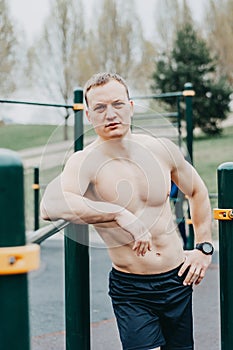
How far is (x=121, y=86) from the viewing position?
81.2 inches

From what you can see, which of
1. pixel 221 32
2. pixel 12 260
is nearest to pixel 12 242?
pixel 12 260

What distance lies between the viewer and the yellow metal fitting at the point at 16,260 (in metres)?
1.15

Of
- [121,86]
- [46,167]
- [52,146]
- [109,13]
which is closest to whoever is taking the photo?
[121,86]

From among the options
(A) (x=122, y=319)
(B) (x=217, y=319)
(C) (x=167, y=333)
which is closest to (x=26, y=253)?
(A) (x=122, y=319)

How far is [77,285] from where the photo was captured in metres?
2.21

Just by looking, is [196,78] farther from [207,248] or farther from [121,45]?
[207,248]

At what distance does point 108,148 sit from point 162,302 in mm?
563

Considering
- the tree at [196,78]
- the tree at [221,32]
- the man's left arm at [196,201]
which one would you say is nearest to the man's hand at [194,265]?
the man's left arm at [196,201]

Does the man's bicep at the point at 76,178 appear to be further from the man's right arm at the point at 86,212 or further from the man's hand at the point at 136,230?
the man's hand at the point at 136,230

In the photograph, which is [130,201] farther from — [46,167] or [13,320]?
A: [13,320]

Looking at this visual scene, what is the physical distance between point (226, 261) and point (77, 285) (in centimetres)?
53

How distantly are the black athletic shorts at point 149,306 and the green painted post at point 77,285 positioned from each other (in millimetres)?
107

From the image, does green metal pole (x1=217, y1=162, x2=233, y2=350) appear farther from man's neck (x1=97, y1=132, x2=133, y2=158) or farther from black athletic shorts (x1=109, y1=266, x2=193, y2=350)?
man's neck (x1=97, y1=132, x2=133, y2=158)

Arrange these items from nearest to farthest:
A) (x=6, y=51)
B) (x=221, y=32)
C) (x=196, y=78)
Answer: (x=196, y=78), (x=6, y=51), (x=221, y=32)
